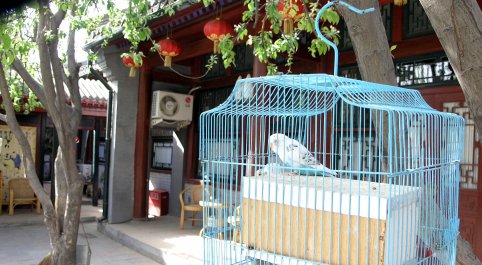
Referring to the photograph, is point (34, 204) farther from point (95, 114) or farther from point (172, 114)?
point (172, 114)

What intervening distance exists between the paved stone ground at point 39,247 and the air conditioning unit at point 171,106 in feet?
7.67

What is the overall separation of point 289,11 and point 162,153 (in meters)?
6.06

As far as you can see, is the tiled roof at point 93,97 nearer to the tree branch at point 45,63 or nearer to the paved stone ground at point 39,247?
the paved stone ground at point 39,247

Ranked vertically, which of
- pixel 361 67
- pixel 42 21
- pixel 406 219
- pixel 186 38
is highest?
pixel 186 38

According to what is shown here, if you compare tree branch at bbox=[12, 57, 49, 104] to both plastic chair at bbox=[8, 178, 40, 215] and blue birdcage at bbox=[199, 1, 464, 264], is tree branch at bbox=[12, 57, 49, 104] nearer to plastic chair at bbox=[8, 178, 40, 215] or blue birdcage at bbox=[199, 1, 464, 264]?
blue birdcage at bbox=[199, 1, 464, 264]

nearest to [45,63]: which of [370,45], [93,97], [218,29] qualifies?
[218,29]

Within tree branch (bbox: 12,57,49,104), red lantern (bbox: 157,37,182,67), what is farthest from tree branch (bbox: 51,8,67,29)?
red lantern (bbox: 157,37,182,67)

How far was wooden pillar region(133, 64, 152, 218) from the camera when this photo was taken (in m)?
8.02

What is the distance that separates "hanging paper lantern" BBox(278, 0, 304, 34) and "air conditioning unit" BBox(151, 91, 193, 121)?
166 inches

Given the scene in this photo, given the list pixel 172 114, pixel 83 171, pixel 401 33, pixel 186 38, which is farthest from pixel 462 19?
pixel 83 171

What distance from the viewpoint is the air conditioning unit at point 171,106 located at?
25.7ft

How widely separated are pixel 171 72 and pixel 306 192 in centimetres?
670

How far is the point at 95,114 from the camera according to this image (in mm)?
10875

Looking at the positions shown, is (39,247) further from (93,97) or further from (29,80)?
(93,97)
